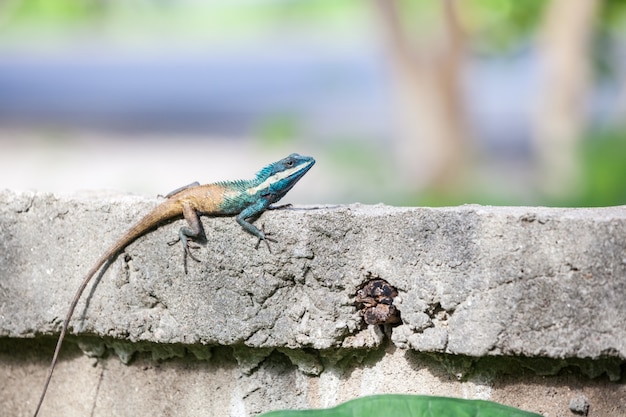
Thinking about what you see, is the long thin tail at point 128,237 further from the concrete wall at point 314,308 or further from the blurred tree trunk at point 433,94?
the blurred tree trunk at point 433,94

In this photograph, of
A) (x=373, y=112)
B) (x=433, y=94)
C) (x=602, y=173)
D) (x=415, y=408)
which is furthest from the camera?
(x=373, y=112)

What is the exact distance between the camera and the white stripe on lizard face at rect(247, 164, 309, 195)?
139 inches

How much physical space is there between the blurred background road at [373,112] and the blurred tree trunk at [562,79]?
0.02 m

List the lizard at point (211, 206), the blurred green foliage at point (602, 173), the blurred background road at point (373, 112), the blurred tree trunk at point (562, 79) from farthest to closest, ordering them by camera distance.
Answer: the blurred tree trunk at point (562, 79) < the blurred background road at point (373, 112) < the blurred green foliage at point (602, 173) < the lizard at point (211, 206)

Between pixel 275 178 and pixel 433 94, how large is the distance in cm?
660

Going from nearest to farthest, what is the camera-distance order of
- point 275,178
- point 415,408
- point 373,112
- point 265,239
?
1. point 415,408
2. point 265,239
3. point 275,178
4. point 373,112

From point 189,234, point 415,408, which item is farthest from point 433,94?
point 415,408

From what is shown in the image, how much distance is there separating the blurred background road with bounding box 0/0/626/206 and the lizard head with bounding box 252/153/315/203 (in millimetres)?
793

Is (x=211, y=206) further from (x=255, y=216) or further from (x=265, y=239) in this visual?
(x=265, y=239)

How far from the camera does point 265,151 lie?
10422 mm

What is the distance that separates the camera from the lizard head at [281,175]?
11.7 feet

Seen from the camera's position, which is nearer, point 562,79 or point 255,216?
point 255,216

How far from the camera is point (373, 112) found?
1585cm

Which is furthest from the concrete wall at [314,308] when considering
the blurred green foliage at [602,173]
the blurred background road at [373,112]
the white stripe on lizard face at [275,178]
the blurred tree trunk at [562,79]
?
the blurred tree trunk at [562,79]
